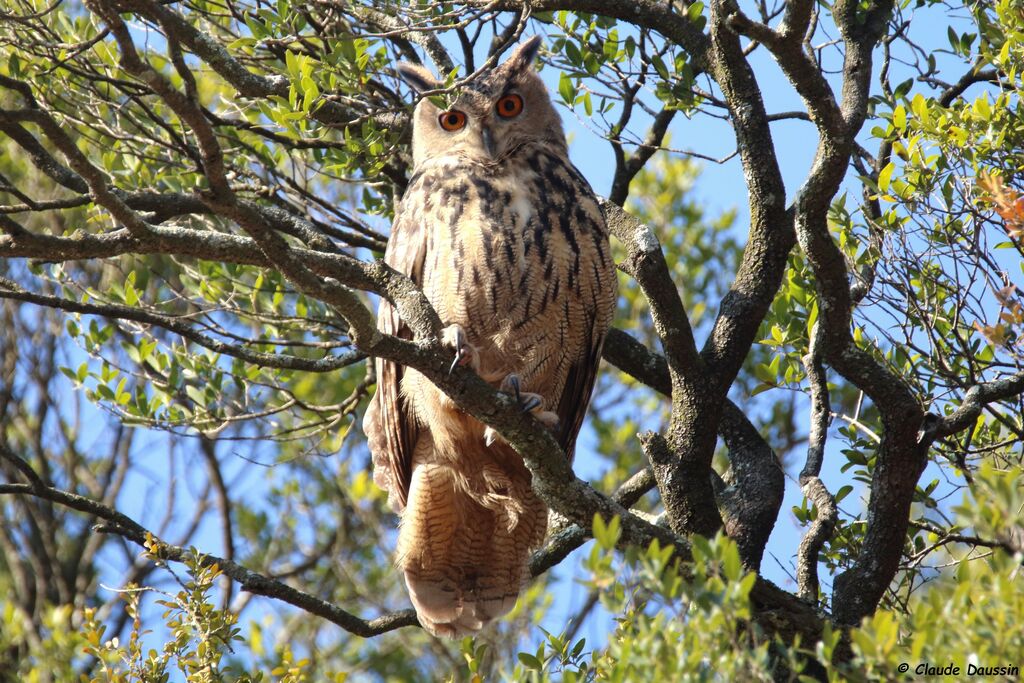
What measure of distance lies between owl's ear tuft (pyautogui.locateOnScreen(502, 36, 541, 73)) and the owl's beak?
0.41 m

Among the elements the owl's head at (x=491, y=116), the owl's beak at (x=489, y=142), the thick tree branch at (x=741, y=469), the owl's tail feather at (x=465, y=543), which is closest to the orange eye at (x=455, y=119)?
the owl's head at (x=491, y=116)

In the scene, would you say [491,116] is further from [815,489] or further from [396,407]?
[815,489]

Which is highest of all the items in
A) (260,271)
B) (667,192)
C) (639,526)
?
(667,192)

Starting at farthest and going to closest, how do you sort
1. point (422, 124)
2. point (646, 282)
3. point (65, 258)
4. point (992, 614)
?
point (422, 124)
point (646, 282)
point (65, 258)
point (992, 614)

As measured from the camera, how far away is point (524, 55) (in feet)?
14.8

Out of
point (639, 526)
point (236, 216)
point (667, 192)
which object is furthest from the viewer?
point (667, 192)

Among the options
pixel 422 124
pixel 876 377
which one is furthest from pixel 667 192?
pixel 876 377

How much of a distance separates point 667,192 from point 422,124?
3.53 metres

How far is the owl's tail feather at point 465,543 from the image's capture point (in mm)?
3891

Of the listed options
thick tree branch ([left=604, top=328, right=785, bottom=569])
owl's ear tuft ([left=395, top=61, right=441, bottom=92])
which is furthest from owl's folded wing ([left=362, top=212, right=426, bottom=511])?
thick tree branch ([left=604, top=328, right=785, bottom=569])

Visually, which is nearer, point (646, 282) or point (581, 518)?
point (581, 518)

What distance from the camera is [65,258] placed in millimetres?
2502

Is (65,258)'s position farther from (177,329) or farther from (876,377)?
(876,377)

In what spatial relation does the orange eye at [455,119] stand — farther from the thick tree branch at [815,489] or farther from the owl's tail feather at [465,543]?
the thick tree branch at [815,489]
